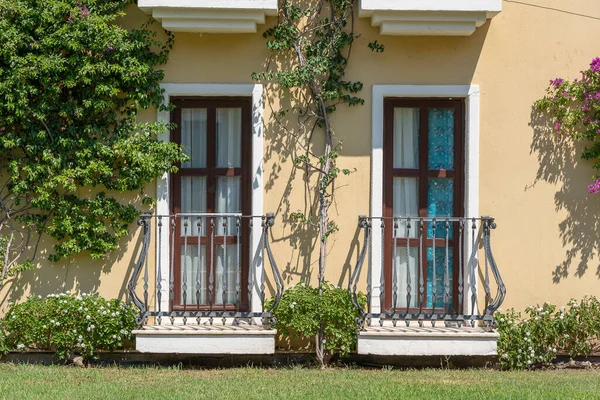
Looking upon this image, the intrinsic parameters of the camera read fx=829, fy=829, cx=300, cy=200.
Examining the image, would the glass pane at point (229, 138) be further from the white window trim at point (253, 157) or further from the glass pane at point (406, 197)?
the glass pane at point (406, 197)

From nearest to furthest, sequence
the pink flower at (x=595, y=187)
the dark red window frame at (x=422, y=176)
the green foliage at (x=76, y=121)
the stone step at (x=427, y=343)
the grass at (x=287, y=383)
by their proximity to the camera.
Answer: the grass at (x=287, y=383) → the stone step at (x=427, y=343) → the green foliage at (x=76, y=121) → the pink flower at (x=595, y=187) → the dark red window frame at (x=422, y=176)

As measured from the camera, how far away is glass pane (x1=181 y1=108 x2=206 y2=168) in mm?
9008

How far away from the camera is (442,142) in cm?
897

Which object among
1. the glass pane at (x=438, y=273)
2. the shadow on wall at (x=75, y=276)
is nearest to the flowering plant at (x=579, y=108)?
the glass pane at (x=438, y=273)

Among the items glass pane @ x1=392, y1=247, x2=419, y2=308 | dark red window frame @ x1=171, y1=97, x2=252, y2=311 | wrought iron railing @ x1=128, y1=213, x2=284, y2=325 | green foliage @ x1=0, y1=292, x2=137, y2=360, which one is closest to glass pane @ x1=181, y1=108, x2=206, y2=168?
dark red window frame @ x1=171, y1=97, x2=252, y2=311

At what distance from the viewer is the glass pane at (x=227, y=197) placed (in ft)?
29.4

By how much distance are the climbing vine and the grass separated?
4.23 feet

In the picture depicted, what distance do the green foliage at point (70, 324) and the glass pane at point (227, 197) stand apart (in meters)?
1.45

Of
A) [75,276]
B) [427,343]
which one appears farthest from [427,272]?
[75,276]

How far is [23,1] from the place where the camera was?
8.44m

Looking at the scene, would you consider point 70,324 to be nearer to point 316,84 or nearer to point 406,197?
point 316,84

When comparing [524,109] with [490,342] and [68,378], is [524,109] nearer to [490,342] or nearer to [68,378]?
[490,342]

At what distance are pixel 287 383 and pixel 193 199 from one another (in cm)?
242

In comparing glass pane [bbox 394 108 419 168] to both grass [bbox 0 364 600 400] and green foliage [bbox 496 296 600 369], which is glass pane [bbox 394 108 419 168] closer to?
green foliage [bbox 496 296 600 369]
